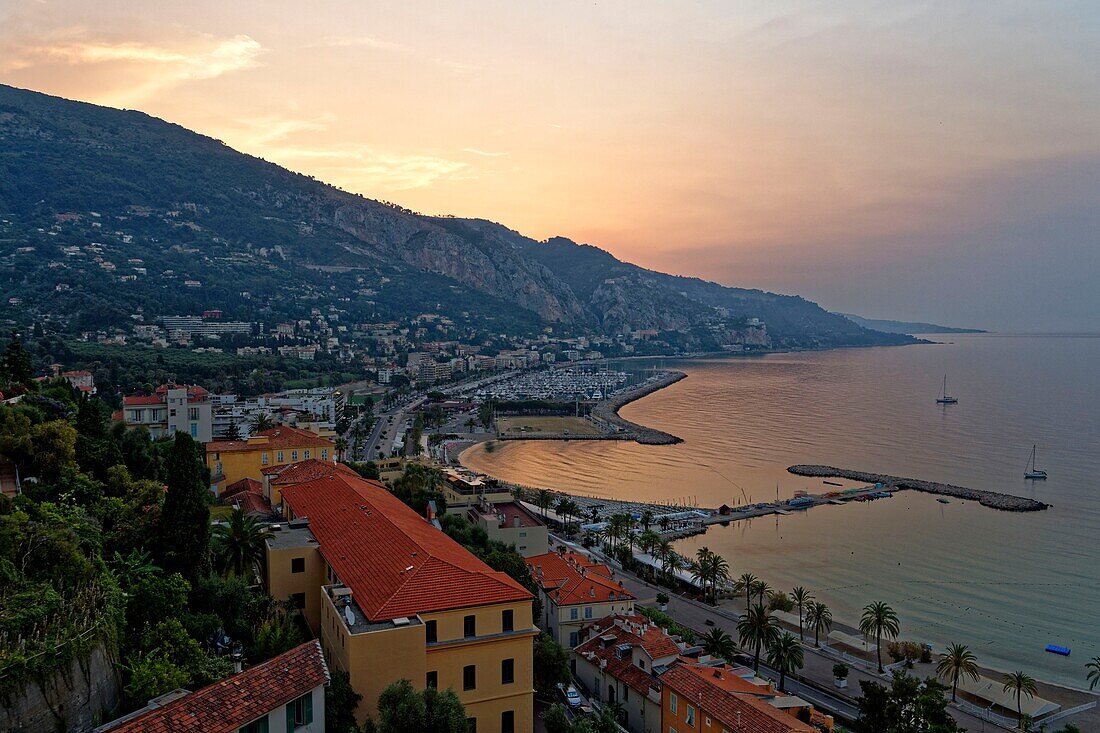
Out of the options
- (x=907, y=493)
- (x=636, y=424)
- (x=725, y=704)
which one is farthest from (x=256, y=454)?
(x=636, y=424)

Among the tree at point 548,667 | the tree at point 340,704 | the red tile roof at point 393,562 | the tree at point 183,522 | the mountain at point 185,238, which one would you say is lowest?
the tree at point 548,667

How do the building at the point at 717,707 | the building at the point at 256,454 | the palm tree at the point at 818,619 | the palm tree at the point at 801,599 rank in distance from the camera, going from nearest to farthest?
1. the building at the point at 717,707
2. the palm tree at the point at 818,619
3. the palm tree at the point at 801,599
4. the building at the point at 256,454

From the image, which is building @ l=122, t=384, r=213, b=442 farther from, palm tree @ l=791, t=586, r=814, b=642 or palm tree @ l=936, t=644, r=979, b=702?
palm tree @ l=936, t=644, r=979, b=702

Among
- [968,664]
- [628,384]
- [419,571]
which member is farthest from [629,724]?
[628,384]

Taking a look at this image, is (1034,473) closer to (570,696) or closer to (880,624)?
(880,624)

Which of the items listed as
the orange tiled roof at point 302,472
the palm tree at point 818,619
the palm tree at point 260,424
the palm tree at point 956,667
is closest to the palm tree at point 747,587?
the palm tree at point 818,619

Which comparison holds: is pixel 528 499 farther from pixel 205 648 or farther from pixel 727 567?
pixel 205 648

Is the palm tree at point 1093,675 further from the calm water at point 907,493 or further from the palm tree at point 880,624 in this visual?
the palm tree at point 880,624
